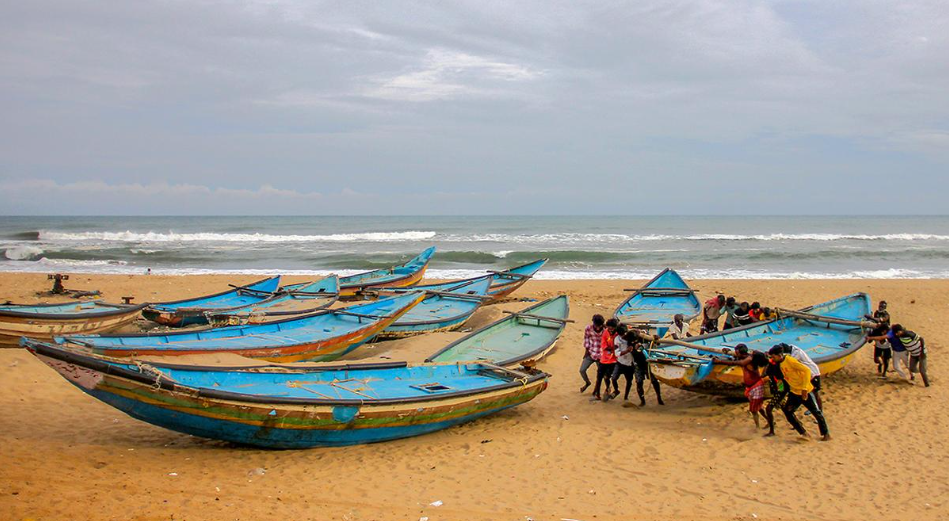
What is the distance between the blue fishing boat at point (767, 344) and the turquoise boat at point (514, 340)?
86.0 inches

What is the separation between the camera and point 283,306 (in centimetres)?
1455

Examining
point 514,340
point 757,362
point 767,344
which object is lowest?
point 514,340

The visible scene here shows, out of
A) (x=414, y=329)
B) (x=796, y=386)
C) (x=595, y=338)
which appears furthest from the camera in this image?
(x=414, y=329)

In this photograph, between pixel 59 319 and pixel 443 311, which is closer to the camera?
pixel 59 319

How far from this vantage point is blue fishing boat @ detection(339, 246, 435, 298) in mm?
17984

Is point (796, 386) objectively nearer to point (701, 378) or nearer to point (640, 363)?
point (701, 378)

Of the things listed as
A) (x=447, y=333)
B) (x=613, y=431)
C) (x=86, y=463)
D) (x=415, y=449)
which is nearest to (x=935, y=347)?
(x=613, y=431)

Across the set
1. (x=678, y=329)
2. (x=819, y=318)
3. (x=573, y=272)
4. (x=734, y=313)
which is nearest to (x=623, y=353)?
(x=678, y=329)

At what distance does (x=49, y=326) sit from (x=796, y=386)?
12.1m

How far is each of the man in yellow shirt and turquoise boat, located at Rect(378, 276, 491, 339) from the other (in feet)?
24.6

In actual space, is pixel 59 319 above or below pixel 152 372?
below

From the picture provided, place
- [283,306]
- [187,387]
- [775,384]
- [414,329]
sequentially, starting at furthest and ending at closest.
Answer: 1. [283,306]
2. [414,329]
3. [775,384]
4. [187,387]

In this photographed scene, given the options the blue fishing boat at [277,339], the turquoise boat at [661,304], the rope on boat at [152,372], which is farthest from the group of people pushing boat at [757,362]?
the rope on boat at [152,372]

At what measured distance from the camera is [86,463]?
6402 millimetres
